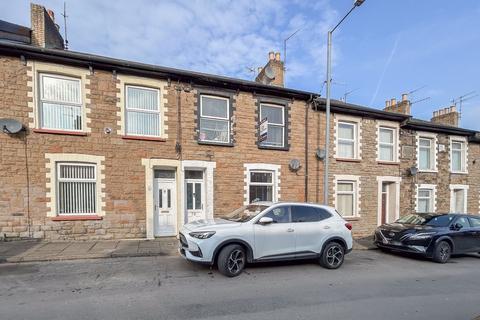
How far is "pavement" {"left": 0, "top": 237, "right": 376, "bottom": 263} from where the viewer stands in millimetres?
6863

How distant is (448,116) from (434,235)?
13.4 m

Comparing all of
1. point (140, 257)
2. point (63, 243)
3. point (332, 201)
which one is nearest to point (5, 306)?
point (140, 257)

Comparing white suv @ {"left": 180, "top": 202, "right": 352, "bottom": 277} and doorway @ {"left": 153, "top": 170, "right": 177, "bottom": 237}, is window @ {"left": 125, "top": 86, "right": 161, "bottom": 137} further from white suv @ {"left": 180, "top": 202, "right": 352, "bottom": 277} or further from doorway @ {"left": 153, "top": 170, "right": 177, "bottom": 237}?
white suv @ {"left": 180, "top": 202, "right": 352, "bottom": 277}

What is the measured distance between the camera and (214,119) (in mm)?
10578

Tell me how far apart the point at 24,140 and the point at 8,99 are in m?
1.31

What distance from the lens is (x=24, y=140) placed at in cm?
832

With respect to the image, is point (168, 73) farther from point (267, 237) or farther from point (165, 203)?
point (267, 237)

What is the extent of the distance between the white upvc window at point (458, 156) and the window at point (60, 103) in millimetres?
19392

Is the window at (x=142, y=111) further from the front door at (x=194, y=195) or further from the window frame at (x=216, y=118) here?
the front door at (x=194, y=195)

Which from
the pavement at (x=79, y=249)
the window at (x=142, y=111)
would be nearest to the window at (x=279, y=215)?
the pavement at (x=79, y=249)

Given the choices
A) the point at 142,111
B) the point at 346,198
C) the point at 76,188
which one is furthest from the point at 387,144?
the point at 76,188

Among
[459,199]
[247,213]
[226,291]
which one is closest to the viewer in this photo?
[226,291]

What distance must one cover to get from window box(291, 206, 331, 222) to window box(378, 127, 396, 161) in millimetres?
8389

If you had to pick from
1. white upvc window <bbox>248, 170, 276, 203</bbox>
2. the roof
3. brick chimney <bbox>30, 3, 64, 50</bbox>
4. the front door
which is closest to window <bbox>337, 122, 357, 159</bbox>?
the roof
